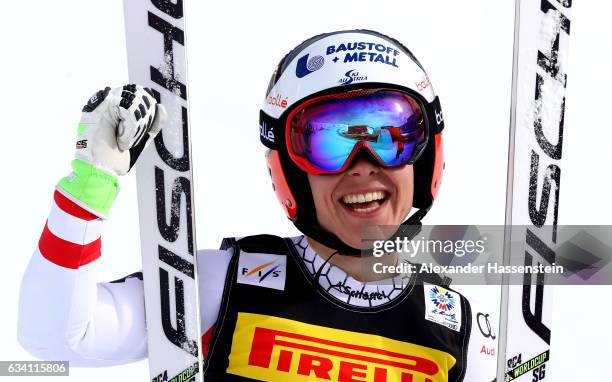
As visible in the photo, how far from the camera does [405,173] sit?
3.02 metres

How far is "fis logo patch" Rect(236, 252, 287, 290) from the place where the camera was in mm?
3139

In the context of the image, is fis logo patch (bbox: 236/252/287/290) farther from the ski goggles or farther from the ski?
the ski goggles

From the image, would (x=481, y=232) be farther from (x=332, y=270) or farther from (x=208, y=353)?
(x=208, y=353)

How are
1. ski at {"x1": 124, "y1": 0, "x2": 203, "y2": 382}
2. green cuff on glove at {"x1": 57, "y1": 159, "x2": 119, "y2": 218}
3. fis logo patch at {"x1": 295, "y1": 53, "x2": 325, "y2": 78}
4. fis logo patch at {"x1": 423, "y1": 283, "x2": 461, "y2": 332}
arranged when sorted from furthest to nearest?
1. fis logo patch at {"x1": 423, "y1": 283, "x2": 461, "y2": 332}
2. fis logo patch at {"x1": 295, "y1": 53, "x2": 325, "y2": 78}
3. ski at {"x1": 124, "y1": 0, "x2": 203, "y2": 382}
4. green cuff on glove at {"x1": 57, "y1": 159, "x2": 119, "y2": 218}

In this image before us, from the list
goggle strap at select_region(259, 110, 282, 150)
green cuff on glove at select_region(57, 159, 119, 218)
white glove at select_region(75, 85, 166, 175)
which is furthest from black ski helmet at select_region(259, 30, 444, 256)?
green cuff on glove at select_region(57, 159, 119, 218)

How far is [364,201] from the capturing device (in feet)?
9.92

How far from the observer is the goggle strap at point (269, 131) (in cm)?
302

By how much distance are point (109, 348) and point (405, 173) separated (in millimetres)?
1248

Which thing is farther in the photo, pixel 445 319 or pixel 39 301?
pixel 445 319

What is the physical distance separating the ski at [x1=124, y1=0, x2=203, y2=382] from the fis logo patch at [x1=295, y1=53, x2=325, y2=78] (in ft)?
1.37

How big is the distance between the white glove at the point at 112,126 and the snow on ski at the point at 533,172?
1.40m

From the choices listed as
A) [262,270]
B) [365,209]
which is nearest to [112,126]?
[262,270]

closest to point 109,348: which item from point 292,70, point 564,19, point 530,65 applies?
point 292,70

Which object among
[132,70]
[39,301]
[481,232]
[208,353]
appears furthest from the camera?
[481,232]
